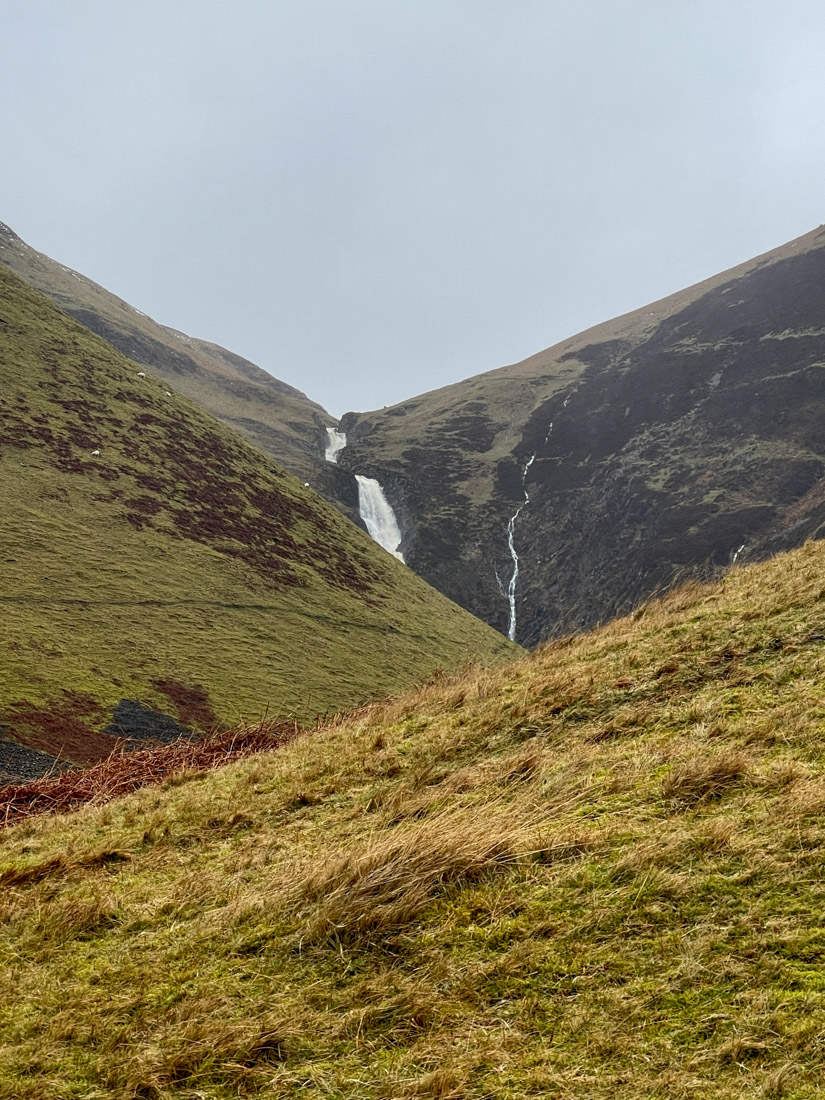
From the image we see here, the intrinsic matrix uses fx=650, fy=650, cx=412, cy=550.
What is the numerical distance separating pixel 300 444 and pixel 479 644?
9618 cm

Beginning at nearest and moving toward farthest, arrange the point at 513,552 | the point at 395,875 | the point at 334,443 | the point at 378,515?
the point at 395,875 < the point at 513,552 < the point at 378,515 < the point at 334,443

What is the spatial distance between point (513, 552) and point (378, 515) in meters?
20.6

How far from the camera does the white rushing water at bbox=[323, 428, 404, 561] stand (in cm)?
9056

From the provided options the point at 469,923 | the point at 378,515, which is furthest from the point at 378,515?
the point at 469,923

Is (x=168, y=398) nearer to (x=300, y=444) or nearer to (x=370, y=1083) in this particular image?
(x=370, y=1083)

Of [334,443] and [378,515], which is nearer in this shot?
[378,515]

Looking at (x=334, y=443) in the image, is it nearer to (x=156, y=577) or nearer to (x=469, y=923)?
(x=156, y=577)

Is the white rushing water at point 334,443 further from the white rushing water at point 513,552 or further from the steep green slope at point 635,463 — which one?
the white rushing water at point 513,552

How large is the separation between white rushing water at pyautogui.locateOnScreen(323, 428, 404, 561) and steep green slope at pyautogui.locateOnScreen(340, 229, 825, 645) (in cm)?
196

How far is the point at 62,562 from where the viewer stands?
2917cm

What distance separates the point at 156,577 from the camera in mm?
32562

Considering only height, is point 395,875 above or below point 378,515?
below

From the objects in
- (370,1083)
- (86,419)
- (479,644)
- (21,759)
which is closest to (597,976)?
(370,1083)

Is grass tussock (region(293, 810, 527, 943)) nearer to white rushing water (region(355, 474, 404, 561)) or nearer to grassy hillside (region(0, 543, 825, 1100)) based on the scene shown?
grassy hillside (region(0, 543, 825, 1100))
